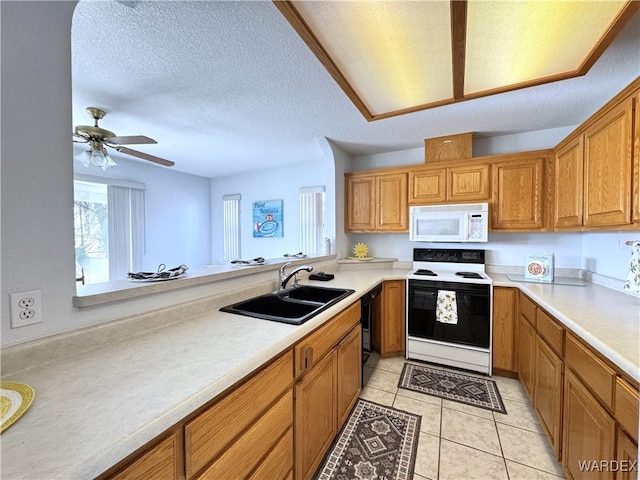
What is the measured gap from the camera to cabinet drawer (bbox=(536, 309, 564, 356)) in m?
1.39

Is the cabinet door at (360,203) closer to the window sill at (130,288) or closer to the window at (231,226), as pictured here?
the window sill at (130,288)

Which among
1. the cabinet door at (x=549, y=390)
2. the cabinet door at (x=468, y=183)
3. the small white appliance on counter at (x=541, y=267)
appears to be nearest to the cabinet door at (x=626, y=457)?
the cabinet door at (x=549, y=390)

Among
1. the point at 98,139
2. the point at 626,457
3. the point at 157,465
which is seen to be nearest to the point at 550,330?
the point at 626,457

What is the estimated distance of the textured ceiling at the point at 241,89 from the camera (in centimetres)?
131

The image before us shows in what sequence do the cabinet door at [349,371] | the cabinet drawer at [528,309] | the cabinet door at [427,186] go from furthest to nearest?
the cabinet door at [427,186], the cabinet drawer at [528,309], the cabinet door at [349,371]

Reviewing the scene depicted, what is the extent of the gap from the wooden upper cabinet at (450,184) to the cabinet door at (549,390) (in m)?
1.49

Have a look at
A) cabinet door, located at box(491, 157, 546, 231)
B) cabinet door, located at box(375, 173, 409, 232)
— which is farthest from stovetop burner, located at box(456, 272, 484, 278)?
cabinet door, located at box(375, 173, 409, 232)

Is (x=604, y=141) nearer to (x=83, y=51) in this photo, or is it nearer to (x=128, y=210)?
(x=83, y=51)

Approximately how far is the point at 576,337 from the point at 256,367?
151 centimetres

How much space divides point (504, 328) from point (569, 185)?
4.32 feet

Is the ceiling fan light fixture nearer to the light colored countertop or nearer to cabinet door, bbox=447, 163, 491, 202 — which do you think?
cabinet door, bbox=447, 163, 491, 202

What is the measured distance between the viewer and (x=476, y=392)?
6.93 feet

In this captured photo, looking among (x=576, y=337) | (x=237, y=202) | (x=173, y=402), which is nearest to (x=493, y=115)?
(x=576, y=337)

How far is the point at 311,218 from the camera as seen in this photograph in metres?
4.05
